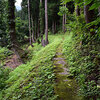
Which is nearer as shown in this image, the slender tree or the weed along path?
the weed along path

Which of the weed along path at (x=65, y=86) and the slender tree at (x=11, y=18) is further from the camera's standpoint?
the slender tree at (x=11, y=18)

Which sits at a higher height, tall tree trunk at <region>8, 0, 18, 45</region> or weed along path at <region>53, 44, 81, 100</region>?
tall tree trunk at <region>8, 0, 18, 45</region>

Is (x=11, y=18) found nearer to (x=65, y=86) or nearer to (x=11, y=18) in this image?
(x=11, y=18)

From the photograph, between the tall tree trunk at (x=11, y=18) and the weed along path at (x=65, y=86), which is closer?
the weed along path at (x=65, y=86)

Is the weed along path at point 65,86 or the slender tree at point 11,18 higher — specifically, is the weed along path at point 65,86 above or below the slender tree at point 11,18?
below

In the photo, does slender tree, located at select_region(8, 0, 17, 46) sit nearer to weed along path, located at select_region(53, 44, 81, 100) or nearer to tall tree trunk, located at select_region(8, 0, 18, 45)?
tall tree trunk, located at select_region(8, 0, 18, 45)

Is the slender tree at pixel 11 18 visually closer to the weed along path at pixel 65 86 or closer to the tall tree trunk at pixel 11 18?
the tall tree trunk at pixel 11 18

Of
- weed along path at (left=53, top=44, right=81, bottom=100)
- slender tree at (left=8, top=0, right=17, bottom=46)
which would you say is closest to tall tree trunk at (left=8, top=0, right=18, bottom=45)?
slender tree at (left=8, top=0, right=17, bottom=46)

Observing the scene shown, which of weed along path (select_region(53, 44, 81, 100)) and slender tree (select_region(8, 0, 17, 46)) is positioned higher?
slender tree (select_region(8, 0, 17, 46))

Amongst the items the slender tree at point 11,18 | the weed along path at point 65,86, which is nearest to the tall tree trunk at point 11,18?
the slender tree at point 11,18

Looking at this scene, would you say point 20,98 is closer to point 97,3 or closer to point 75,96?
point 75,96

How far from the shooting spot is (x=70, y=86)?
13.2ft

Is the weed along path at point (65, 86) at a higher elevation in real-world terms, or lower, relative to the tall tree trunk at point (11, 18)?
lower

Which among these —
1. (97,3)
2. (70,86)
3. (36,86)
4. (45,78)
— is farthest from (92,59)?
(97,3)
